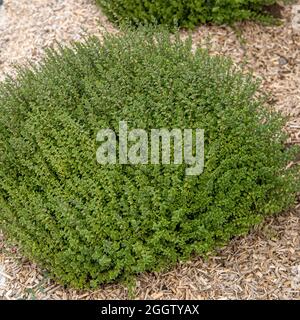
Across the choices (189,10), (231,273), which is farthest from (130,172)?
(189,10)

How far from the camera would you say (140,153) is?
3.42 metres

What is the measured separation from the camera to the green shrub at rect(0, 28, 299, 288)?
3273 millimetres

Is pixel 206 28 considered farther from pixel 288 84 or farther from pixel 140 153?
pixel 140 153

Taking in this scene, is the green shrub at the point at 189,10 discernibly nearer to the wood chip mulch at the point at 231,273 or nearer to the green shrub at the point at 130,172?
the wood chip mulch at the point at 231,273

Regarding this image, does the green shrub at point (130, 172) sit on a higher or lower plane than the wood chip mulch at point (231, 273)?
higher

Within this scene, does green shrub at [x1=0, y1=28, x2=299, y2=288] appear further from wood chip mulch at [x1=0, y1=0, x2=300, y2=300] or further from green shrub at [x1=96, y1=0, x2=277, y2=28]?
green shrub at [x1=96, y1=0, x2=277, y2=28]

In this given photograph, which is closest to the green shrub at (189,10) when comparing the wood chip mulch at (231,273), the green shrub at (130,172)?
the wood chip mulch at (231,273)

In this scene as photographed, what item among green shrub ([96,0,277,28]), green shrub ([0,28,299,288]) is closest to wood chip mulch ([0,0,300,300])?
green shrub ([0,28,299,288])

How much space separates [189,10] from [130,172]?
216 cm

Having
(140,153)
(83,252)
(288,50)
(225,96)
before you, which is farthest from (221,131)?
(288,50)

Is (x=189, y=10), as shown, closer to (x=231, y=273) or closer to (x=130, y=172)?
(x=130, y=172)

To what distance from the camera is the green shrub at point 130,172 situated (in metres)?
3.27

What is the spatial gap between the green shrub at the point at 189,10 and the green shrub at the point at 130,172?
1.10 m

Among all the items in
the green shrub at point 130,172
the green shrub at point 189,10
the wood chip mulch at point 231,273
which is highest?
the green shrub at point 189,10
